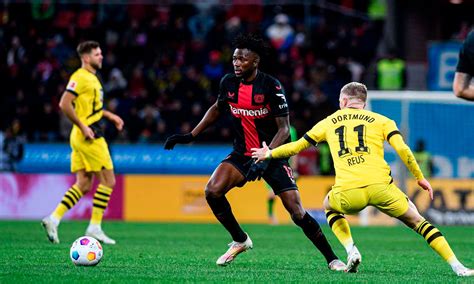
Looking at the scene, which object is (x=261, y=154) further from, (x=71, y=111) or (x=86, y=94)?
(x=86, y=94)

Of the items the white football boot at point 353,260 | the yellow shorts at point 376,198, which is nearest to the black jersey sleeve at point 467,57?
the yellow shorts at point 376,198

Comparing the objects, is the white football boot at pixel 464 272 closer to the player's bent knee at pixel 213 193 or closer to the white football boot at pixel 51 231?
the player's bent knee at pixel 213 193

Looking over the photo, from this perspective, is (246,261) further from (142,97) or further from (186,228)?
(142,97)

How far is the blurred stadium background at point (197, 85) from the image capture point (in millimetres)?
22062

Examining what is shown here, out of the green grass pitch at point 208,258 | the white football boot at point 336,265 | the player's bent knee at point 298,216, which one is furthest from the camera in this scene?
the player's bent knee at point 298,216

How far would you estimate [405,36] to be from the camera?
1103 inches

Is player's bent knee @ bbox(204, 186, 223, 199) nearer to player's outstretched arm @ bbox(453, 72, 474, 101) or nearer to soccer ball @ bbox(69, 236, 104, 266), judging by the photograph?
soccer ball @ bbox(69, 236, 104, 266)

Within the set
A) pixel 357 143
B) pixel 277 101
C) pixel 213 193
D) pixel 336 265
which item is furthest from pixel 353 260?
pixel 277 101

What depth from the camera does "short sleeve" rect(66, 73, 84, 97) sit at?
44.0ft

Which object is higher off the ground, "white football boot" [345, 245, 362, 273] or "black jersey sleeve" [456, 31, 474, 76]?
"black jersey sleeve" [456, 31, 474, 76]

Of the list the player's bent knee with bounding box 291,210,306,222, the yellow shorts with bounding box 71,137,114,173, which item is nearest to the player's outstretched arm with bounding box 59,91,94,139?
the yellow shorts with bounding box 71,137,114,173

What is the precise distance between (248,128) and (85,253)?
213cm

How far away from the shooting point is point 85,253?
9695 mm

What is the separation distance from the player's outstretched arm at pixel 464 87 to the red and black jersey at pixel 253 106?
221 centimetres
